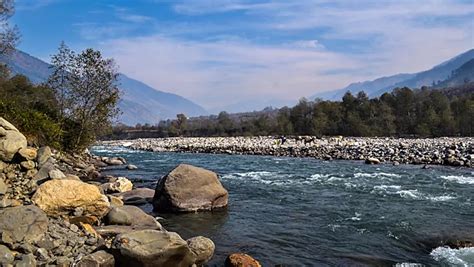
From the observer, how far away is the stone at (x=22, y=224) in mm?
7926

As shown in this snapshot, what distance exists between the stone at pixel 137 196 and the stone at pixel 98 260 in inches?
291

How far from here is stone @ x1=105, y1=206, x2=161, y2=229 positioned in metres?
10.7

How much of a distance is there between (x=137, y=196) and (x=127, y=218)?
17.2 ft

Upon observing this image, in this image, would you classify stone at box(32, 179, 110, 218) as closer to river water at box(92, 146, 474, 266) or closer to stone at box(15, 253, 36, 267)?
river water at box(92, 146, 474, 266)

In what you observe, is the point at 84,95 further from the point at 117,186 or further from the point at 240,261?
the point at 240,261

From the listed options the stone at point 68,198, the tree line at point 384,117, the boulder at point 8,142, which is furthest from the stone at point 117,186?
the tree line at point 384,117

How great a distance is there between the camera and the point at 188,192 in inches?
570

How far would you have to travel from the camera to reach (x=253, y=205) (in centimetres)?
1578

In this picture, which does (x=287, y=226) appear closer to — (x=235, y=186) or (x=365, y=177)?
(x=235, y=186)

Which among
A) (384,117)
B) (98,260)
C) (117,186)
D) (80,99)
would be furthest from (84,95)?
(384,117)

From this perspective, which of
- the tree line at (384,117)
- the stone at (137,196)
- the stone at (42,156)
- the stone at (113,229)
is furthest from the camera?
the tree line at (384,117)

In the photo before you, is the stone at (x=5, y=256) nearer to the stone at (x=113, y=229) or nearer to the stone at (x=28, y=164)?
the stone at (x=113, y=229)

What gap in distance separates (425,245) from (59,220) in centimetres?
896

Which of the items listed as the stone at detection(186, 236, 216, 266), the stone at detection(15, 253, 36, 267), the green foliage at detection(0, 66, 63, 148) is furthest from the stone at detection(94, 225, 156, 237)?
the green foliage at detection(0, 66, 63, 148)
